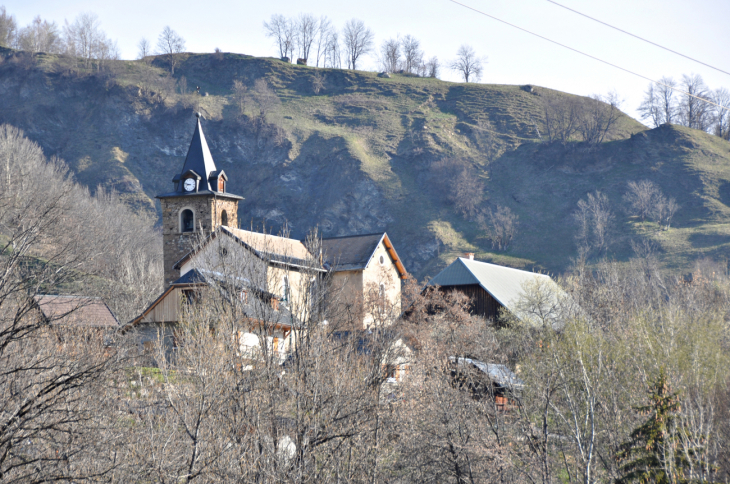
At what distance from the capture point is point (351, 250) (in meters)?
44.6

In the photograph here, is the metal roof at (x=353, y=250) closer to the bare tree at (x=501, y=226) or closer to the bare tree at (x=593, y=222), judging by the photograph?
the bare tree at (x=593, y=222)

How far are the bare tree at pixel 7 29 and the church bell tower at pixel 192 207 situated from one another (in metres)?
86.5

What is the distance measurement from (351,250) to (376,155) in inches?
1981

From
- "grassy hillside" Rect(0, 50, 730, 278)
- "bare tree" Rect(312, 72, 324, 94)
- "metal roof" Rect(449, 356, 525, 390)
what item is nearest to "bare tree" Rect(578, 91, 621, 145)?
"grassy hillside" Rect(0, 50, 730, 278)

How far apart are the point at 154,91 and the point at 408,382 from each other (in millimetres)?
91012

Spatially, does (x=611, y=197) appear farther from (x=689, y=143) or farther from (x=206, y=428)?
(x=206, y=428)

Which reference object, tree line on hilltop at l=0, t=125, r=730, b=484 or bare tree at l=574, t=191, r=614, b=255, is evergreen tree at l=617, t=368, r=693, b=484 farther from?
bare tree at l=574, t=191, r=614, b=255

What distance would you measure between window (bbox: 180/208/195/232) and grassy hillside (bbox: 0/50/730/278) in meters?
36.3

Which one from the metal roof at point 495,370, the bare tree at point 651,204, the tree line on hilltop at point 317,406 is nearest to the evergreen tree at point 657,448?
the tree line on hilltop at point 317,406

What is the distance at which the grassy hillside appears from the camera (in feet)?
258

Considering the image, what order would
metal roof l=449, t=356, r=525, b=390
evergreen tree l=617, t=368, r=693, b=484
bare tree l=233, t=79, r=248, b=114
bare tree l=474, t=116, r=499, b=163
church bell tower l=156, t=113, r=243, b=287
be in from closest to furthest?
evergreen tree l=617, t=368, r=693, b=484, metal roof l=449, t=356, r=525, b=390, church bell tower l=156, t=113, r=243, b=287, bare tree l=474, t=116, r=499, b=163, bare tree l=233, t=79, r=248, b=114

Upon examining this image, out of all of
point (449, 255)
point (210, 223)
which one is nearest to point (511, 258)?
point (449, 255)

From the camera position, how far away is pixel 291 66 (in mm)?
117562

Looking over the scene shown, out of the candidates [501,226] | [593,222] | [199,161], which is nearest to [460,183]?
[501,226]
